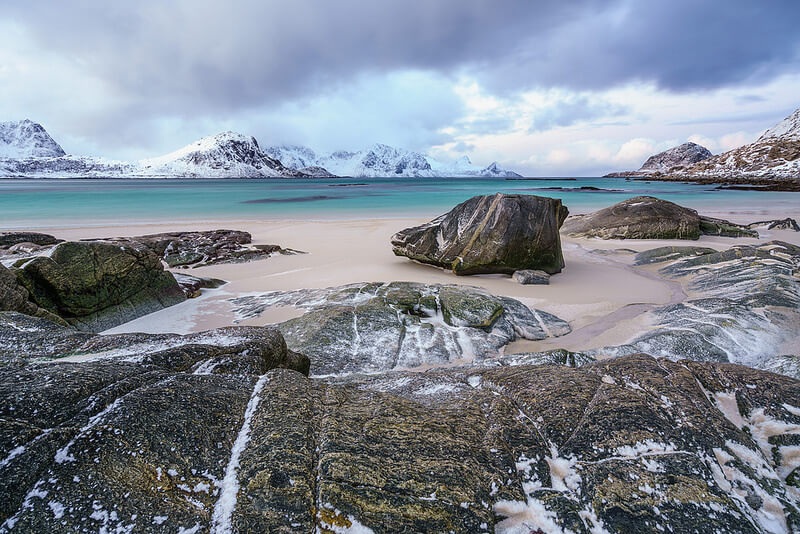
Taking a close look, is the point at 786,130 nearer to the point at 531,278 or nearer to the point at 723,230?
the point at 723,230

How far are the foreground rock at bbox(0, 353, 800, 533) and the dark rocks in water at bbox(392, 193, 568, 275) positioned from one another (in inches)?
271

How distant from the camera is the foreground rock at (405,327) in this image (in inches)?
205

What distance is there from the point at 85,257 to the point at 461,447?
7.66 m

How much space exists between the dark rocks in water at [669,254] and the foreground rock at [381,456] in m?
9.11

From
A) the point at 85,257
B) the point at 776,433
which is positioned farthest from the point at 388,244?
the point at 776,433

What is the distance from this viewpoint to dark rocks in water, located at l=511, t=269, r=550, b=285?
352 inches

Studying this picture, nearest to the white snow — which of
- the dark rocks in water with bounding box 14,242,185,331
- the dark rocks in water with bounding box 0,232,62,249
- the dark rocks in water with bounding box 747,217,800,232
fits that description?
the dark rocks in water with bounding box 14,242,185,331

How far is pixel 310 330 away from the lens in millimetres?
5641

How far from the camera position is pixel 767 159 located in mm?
92562

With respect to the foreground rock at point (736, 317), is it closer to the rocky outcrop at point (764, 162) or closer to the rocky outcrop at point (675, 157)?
the rocky outcrop at point (764, 162)

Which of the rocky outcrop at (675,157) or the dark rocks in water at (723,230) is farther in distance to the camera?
the rocky outcrop at (675,157)

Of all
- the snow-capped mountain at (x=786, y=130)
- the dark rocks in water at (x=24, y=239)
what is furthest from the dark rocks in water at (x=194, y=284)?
the snow-capped mountain at (x=786, y=130)

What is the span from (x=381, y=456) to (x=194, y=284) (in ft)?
25.9

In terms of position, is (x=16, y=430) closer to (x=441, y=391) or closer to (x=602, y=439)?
(x=441, y=391)
